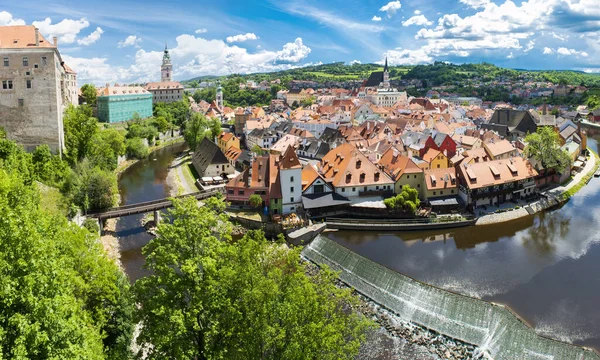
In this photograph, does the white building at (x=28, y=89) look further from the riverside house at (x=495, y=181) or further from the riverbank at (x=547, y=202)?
the riverbank at (x=547, y=202)

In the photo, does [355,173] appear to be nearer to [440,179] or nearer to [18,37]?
[440,179]

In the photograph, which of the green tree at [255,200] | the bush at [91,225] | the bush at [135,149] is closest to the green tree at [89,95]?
the bush at [135,149]

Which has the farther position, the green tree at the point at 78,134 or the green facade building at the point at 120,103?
the green facade building at the point at 120,103

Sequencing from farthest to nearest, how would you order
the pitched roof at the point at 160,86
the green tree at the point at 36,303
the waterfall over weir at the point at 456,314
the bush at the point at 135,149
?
the pitched roof at the point at 160,86 → the bush at the point at 135,149 → the waterfall over weir at the point at 456,314 → the green tree at the point at 36,303

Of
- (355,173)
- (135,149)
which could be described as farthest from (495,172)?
(135,149)

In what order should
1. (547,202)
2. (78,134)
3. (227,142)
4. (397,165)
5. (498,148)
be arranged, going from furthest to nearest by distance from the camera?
(227,142) → (498,148) → (78,134) → (547,202) → (397,165)

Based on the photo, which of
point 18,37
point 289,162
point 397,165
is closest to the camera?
point 289,162
